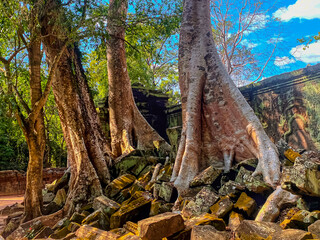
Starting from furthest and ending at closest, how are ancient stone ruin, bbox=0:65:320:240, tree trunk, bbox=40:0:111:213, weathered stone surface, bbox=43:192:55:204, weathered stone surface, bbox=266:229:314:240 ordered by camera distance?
weathered stone surface, bbox=43:192:55:204 → tree trunk, bbox=40:0:111:213 → ancient stone ruin, bbox=0:65:320:240 → weathered stone surface, bbox=266:229:314:240

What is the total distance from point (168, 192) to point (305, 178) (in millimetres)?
1546

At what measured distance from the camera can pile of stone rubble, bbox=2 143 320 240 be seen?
63.0 inches

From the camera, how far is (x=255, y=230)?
1556 millimetres

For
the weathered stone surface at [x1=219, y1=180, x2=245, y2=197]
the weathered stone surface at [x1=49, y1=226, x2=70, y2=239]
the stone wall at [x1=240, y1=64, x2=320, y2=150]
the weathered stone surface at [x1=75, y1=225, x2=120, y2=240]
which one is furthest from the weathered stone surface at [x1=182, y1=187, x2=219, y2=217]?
the stone wall at [x1=240, y1=64, x2=320, y2=150]

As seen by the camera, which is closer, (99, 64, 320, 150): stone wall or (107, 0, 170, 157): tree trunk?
(99, 64, 320, 150): stone wall

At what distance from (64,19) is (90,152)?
7.76ft

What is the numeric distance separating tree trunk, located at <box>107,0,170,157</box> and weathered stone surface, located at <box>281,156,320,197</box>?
11.4 feet

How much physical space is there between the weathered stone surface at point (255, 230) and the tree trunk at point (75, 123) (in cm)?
263

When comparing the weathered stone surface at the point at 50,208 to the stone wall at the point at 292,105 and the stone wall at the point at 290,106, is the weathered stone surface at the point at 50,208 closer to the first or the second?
the stone wall at the point at 290,106

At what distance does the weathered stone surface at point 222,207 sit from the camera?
6.61ft

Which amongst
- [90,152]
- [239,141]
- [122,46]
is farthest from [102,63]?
[239,141]

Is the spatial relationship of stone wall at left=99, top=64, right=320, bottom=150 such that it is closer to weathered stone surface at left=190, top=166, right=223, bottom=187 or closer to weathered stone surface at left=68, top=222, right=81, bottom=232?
weathered stone surface at left=190, top=166, right=223, bottom=187

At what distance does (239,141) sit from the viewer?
3152 mm

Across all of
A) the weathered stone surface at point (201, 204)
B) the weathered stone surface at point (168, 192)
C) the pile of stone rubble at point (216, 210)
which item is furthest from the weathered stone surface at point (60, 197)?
the weathered stone surface at point (201, 204)
